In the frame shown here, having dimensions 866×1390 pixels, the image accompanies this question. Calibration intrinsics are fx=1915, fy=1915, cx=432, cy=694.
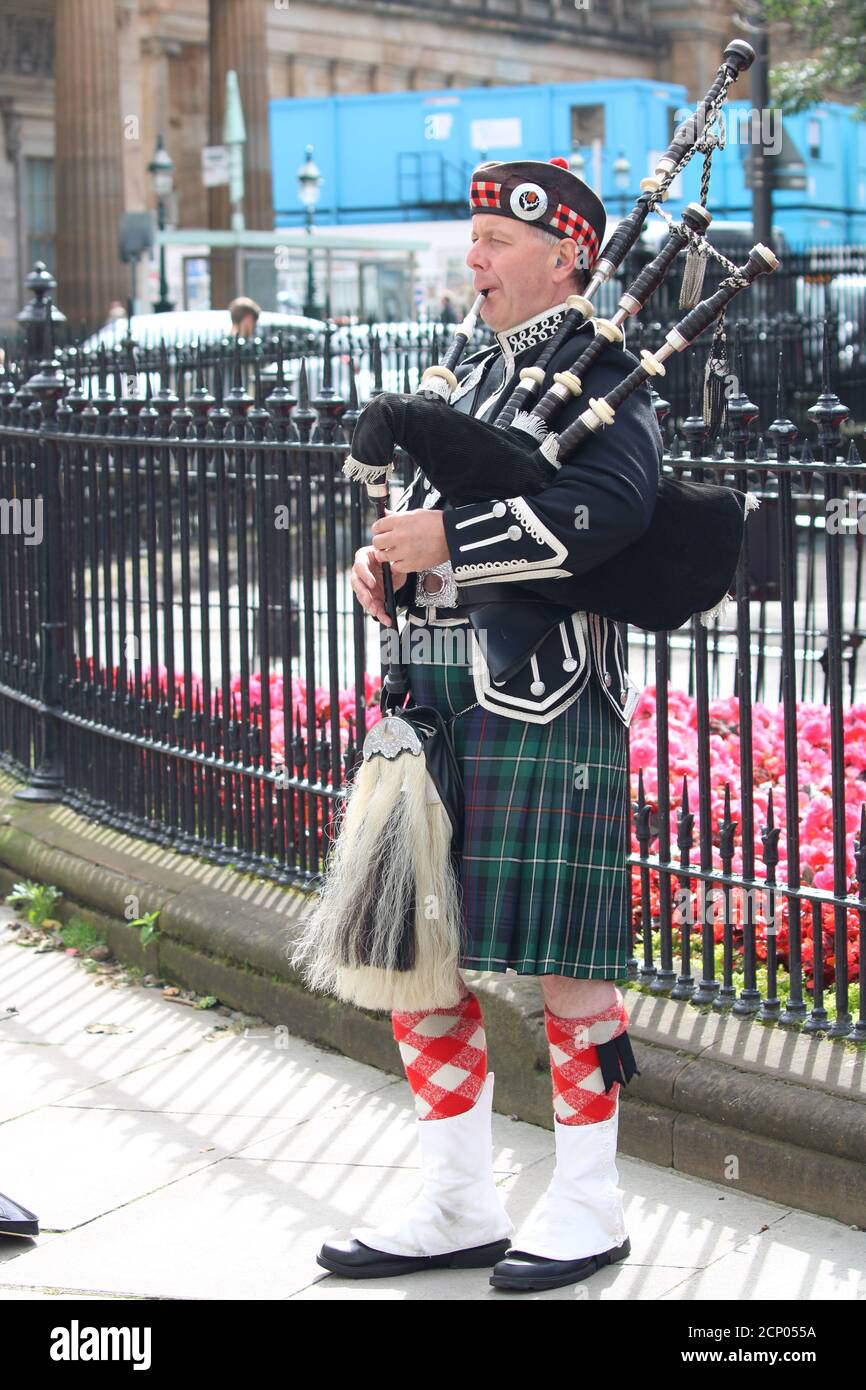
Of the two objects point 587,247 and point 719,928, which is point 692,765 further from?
point 587,247

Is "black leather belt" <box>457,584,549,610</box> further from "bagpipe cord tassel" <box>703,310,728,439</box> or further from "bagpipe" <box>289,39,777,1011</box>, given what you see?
"bagpipe cord tassel" <box>703,310,728,439</box>

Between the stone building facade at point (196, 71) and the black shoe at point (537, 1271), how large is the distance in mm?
21662

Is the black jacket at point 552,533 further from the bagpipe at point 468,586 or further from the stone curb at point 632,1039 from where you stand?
the stone curb at point 632,1039

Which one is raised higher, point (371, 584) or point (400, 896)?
point (371, 584)

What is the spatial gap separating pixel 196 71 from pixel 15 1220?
42873 mm

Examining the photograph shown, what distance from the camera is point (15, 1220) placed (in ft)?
12.5

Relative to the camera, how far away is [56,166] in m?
30.5

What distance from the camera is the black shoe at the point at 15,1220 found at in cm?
381

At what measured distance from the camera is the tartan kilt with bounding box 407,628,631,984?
3.47m

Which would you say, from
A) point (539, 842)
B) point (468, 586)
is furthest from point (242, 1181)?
point (468, 586)

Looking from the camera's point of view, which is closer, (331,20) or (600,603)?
(600,603)

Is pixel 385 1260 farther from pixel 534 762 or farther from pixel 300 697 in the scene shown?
pixel 300 697
